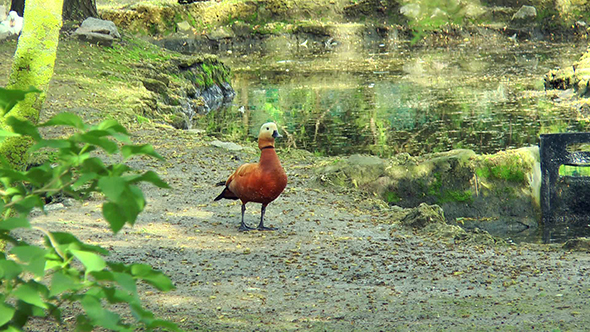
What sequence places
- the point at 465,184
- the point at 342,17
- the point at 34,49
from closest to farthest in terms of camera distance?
the point at 34,49, the point at 465,184, the point at 342,17

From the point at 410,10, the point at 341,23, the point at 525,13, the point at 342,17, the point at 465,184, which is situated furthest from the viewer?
the point at 342,17

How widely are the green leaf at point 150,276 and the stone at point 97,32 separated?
679 inches

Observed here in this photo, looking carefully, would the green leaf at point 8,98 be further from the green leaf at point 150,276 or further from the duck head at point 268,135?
the duck head at point 268,135

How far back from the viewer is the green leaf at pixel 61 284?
169 cm

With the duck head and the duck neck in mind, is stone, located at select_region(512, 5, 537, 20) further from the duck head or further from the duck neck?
the duck neck

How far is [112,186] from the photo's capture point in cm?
167

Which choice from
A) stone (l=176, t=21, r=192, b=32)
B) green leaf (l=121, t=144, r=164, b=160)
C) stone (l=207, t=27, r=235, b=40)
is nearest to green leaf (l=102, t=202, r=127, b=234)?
green leaf (l=121, t=144, r=164, b=160)

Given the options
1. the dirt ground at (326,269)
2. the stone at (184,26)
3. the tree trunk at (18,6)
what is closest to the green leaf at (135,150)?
the dirt ground at (326,269)

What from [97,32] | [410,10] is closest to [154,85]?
[97,32]

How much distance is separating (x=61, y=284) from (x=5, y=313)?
0.50ft

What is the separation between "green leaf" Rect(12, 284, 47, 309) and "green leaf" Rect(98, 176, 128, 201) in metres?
0.32

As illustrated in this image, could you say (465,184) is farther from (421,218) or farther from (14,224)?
(14,224)

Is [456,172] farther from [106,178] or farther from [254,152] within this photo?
[106,178]

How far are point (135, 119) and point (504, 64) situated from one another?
52.7ft
